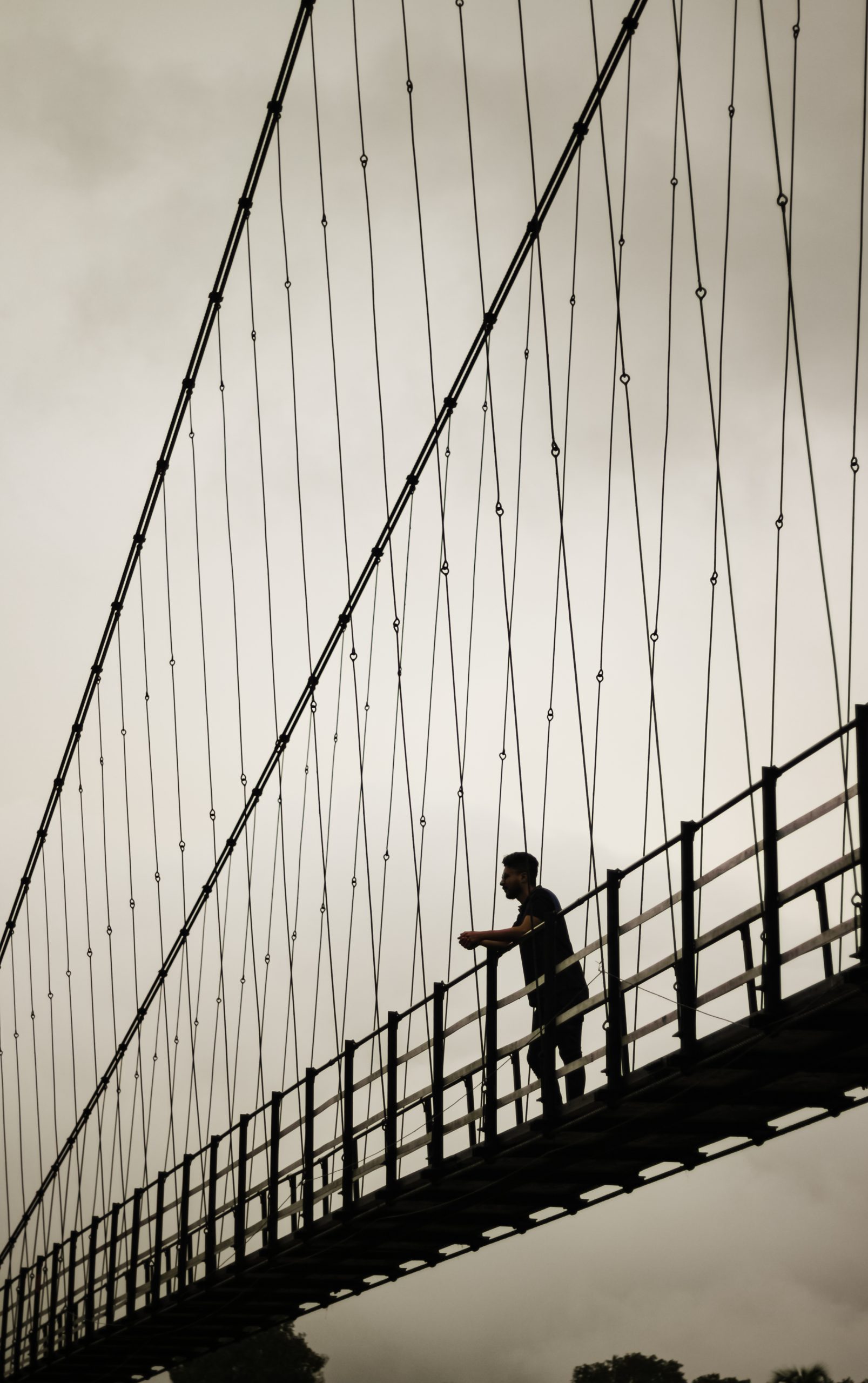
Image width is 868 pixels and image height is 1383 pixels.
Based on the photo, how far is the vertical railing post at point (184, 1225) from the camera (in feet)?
41.7

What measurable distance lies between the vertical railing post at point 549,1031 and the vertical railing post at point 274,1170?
155 inches

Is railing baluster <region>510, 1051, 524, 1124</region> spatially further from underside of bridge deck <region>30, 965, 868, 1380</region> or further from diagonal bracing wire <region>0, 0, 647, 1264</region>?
diagonal bracing wire <region>0, 0, 647, 1264</region>

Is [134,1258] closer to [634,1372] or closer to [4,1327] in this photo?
[4,1327]

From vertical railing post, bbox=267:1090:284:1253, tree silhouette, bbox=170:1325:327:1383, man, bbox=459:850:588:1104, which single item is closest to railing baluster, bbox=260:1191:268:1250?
vertical railing post, bbox=267:1090:284:1253

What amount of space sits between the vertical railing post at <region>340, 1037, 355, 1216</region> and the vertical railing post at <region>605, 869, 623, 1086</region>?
3046mm

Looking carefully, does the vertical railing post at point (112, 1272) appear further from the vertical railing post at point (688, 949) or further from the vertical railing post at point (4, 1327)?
the vertical railing post at point (688, 949)

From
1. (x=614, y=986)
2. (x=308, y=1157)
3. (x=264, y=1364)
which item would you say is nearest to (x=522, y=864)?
(x=614, y=986)

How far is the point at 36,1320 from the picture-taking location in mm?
16891

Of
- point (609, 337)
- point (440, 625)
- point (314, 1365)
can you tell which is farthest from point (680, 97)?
point (314, 1365)

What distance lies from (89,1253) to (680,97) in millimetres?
12032

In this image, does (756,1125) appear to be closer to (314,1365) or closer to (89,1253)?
(89,1253)

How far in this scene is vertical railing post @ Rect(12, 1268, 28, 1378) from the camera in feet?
57.3

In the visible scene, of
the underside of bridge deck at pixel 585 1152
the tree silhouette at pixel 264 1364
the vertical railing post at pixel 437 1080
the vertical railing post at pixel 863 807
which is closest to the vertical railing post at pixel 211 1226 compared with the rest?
the underside of bridge deck at pixel 585 1152

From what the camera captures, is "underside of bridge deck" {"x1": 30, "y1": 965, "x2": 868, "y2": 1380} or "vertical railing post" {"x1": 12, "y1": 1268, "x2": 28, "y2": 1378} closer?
"underside of bridge deck" {"x1": 30, "y1": 965, "x2": 868, "y2": 1380}
